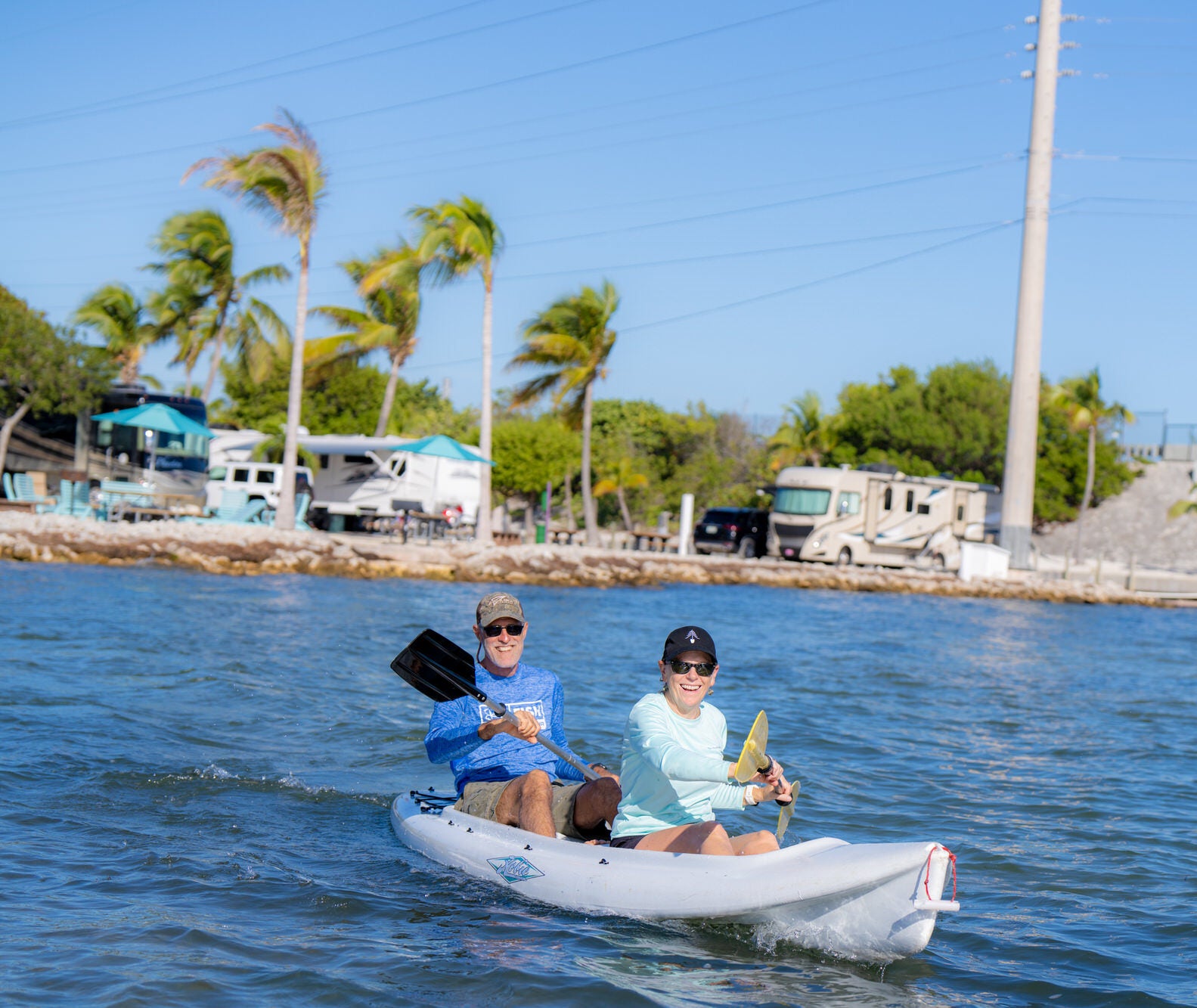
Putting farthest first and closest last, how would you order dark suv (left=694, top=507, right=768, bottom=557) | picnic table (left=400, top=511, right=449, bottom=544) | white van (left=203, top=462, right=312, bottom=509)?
dark suv (left=694, top=507, right=768, bottom=557) < white van (left=203, top=462, right=312, bottom=509) < picnic table (left=400, top=511, right=449, bottom=544)

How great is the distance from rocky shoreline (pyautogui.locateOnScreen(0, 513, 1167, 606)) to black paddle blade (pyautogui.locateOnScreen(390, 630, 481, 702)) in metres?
18.6

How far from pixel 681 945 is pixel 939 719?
819 centimetres

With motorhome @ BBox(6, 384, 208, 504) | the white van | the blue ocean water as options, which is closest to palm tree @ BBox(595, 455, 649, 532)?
the white van

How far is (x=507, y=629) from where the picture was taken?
20.7ft

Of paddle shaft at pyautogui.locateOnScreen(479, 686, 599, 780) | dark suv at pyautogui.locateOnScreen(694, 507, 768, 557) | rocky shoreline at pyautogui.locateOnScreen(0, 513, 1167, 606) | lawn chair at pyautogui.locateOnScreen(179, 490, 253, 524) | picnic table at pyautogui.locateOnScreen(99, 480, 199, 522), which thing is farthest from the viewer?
dark suv at pyautogui.locateOnScreen(694, 507, 768, 557)

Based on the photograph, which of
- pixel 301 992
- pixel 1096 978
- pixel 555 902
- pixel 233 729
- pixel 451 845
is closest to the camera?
pixel 301 992

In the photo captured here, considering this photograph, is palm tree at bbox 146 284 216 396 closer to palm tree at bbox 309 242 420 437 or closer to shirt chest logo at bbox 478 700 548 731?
palm tree at bbox 309 242 420 437

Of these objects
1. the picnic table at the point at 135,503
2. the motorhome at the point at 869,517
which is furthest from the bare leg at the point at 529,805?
the motorhome at the point at 869,517

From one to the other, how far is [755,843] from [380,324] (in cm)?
3268

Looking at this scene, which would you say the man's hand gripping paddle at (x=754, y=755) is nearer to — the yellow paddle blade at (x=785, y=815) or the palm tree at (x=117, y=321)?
the yellow paddle blade at (x=785, y=815)

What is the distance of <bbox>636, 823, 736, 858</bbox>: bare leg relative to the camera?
5473 mm

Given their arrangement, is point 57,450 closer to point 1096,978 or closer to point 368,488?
point 368,488

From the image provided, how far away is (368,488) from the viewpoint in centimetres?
3325

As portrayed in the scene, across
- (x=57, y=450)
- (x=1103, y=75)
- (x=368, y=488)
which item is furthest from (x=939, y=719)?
(x=1103, y=75)
